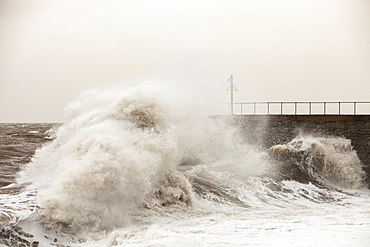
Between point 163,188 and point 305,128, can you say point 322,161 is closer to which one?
point 305,128

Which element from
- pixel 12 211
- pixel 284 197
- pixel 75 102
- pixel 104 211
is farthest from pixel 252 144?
pixel 12 211

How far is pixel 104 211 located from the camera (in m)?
6.42

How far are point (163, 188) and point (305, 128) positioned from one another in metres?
7.41

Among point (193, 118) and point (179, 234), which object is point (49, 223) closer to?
point (179, 234)

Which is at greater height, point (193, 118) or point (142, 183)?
point (193, 118)

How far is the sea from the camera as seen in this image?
5.57 m

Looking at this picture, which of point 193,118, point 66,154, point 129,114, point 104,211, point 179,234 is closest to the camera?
point 179,234

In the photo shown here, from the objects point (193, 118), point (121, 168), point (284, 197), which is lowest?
point (284, 197)

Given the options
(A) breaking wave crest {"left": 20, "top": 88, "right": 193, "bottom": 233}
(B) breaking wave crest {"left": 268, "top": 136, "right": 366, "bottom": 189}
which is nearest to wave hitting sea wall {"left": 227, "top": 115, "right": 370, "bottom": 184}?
(B) breaking wave crest {"left": 268, "top": 136, "right": 366, "bottom": 189}

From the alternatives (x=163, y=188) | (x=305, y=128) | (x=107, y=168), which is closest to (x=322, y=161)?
(x=305, y=128)

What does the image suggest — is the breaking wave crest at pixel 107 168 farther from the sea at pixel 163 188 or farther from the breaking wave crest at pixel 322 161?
the breaking wave crest at pixel 322 161

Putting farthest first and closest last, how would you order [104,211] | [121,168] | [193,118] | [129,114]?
[193,118]
[129,114]
[121,168]
[104,211]

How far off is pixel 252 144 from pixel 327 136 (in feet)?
7.53

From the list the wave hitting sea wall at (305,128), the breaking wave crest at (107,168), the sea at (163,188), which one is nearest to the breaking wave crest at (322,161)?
the sea at (163,188)
